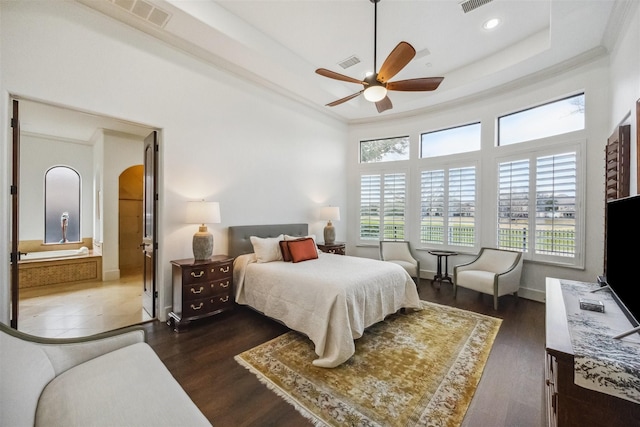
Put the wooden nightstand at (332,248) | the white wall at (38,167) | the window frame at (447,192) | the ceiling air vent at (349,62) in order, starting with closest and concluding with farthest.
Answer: the ceiling air vent at (349,62) → the window frame at (447,192) → the wooden nightstand at (332,248) → the white wall at (38,167)

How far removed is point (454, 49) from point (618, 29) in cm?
167

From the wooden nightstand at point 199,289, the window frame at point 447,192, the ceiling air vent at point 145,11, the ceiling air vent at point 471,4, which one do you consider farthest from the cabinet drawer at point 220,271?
the ceiling air vent at point 471,4

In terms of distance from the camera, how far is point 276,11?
10.2 ft

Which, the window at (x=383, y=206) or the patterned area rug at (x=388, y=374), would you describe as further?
the window at (x=383, y=206)

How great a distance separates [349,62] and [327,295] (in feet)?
12.0

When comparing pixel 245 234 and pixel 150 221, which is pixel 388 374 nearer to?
pixel 245 234

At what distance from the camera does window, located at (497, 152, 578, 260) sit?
3.73m

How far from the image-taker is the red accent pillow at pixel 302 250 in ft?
11.9

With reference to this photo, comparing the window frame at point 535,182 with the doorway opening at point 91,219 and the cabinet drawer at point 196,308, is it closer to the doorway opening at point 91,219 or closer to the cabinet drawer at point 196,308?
the cabinet drawer at point 196,308

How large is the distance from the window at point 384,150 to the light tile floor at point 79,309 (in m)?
5.14

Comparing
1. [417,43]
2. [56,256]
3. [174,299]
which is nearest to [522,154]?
[417,43]

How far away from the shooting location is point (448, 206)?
197 inches

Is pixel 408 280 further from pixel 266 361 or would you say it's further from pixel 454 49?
pixel 454 49

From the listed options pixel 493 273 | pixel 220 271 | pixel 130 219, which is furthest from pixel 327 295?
pixel 130 219
